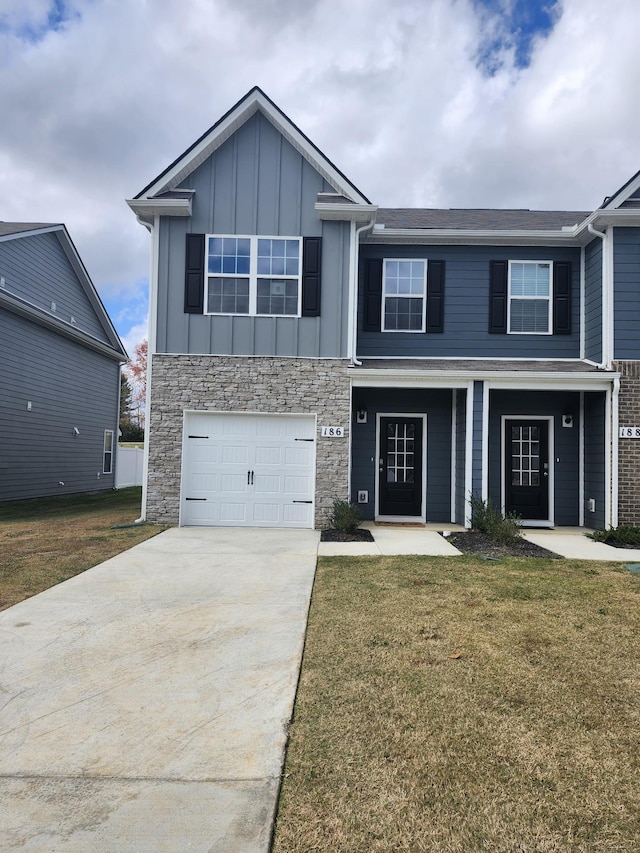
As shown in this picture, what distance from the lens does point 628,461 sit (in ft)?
32.2

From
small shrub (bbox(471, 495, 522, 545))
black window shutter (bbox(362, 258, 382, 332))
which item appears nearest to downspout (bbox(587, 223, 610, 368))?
small shrub (bbox(471, 495, 522, 545))

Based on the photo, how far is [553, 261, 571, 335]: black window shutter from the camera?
11086 mm

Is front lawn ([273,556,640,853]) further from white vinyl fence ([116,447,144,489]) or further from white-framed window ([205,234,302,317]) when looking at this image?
white vinyl fence ([116,447,144,489])

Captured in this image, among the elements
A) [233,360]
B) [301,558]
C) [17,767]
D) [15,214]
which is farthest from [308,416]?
[15,214]

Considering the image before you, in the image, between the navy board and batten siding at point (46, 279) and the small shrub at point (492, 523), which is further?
the navy board and batten siding at point (46, 279)

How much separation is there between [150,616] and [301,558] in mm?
2826

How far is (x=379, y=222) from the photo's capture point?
11.8 meters

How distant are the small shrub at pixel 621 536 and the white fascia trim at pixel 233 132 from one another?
7.14 meters

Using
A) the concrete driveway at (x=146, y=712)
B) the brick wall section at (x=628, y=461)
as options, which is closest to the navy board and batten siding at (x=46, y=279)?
the concrete driveway at (x=146, y=712)

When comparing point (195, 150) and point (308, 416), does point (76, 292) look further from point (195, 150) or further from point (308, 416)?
point (308, 416)

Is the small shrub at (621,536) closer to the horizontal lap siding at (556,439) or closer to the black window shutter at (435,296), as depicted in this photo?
the horizontal lap siding at (556,439)

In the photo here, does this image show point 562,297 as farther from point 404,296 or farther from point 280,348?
point 280,348

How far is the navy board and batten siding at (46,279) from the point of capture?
13.9 metres

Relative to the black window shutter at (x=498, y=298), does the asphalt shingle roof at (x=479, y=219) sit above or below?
above
